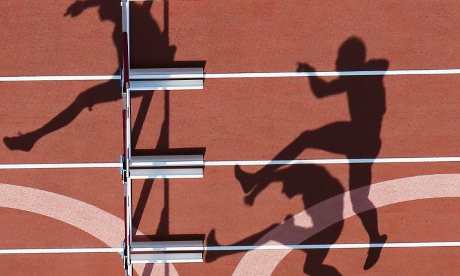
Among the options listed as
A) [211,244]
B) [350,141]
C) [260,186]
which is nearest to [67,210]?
[211,244]

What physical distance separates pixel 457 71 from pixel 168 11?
390cm

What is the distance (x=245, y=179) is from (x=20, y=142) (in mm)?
3078

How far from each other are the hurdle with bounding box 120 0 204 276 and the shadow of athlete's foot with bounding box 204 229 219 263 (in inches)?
4.5

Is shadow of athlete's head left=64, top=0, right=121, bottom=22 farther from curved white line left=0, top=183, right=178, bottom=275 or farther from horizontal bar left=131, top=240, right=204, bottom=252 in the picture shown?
horizontal bar left=131, top=240, right=204, bottom=252

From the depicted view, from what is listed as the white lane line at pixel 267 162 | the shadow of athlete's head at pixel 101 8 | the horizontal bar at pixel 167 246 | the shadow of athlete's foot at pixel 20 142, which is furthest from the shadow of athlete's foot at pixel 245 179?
the shadow of athlete's foot at pixel 20 142

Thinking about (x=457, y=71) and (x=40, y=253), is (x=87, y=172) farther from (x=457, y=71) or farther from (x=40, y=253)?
(x=457, y=71)

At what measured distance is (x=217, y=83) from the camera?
534 cm

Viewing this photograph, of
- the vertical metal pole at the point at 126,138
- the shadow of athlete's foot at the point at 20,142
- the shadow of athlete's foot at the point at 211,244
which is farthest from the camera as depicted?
the shadow of athlete's foot at the point at 211,244

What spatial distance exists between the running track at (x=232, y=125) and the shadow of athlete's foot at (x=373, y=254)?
7 cm

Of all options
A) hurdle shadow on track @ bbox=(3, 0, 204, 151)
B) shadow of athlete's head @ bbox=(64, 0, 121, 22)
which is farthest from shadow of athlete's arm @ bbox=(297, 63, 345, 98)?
shadow of athlete's head @ bbox=(64, 0, 121, 22)

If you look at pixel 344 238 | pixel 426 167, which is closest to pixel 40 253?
pixel 344 238

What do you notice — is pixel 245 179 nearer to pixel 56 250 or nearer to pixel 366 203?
pixel 366 203

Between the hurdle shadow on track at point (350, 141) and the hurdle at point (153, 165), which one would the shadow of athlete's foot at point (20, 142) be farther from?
the hurdle shadow on track at point (350, 141)

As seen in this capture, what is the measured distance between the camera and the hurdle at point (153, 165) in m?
5.16
